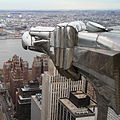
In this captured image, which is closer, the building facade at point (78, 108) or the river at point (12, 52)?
the building facade at point (78, 108)

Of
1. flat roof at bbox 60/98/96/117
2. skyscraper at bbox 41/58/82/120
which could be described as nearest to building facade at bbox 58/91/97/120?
flat roof at bbox 60/98/96/117

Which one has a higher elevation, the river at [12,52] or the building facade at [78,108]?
the building facade at [78,108]

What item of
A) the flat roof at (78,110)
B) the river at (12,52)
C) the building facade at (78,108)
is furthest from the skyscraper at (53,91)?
the river at (12,52)

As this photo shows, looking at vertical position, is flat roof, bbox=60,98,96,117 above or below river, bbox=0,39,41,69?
above

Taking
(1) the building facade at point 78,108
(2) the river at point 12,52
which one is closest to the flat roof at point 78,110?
(1) the building facade at point 78,108

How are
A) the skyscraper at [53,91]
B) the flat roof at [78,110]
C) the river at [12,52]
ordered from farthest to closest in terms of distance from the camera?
the river at [12,52]
the skyscraper at [53,91]
the flat roof at [78,110]

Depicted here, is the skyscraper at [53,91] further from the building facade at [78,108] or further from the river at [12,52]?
the river at [12,52]

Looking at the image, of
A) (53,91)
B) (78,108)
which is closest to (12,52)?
(53,91)

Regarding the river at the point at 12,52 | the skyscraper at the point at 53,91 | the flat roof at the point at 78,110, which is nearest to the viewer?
the flat roof at the point at 78,110

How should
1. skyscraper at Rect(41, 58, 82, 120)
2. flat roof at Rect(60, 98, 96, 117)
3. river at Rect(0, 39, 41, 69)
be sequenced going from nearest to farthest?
flat roof at Rect(60, 98, 96, 117) → skyscraper at Rect(41, 58, 82, 120) → river at Rect(0, 39, 41, 69)

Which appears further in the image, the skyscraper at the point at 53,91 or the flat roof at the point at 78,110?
the skyscraper at the point at 53,91

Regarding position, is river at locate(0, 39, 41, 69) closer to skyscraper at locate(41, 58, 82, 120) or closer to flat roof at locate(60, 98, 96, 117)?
skyscraper at locate(41, 58, 82, 120)

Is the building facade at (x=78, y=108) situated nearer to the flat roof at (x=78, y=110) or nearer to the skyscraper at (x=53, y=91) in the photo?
the flat roof at (x=78, y=110)
